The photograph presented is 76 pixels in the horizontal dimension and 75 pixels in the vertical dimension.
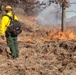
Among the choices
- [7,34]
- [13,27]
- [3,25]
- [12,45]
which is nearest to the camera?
[3,25]

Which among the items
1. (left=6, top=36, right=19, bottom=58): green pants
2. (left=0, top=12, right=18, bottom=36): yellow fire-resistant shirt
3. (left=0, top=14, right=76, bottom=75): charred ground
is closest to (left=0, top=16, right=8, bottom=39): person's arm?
(left=0, top=12, right=18, bottom=36): yellow fire-resistant shirt

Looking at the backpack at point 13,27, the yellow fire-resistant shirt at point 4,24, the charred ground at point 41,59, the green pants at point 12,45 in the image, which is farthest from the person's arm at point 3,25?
the charred ground at point 41,59

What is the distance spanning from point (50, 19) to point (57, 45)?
67.5 feet

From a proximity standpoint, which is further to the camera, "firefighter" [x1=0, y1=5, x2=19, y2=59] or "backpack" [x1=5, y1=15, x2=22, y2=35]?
"backpack" [x1=5, y1=15, x2=22, y2=35]

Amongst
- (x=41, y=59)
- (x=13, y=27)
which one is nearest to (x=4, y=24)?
(x=13, y=27)

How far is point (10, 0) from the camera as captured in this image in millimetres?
21406

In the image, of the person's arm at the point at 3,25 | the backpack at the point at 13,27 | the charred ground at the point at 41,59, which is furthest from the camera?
the backpack at the point at 13,27

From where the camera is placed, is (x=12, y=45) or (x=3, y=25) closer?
(x=3, y=25)

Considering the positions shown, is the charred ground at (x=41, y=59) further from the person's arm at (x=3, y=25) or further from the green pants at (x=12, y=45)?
the person's arm at (x=3, y=25)

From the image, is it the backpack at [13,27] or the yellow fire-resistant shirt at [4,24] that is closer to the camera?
the yellow fire-resistant shirt at [4,24]

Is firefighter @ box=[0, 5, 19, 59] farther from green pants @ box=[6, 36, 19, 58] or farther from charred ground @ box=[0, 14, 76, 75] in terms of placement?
charred ground @ box=[0, 14, 76, 75]

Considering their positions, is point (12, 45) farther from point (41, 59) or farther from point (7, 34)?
point (41, 59)

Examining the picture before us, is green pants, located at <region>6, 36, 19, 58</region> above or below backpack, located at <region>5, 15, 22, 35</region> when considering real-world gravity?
below

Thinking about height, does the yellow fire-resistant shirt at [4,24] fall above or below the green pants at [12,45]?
above
